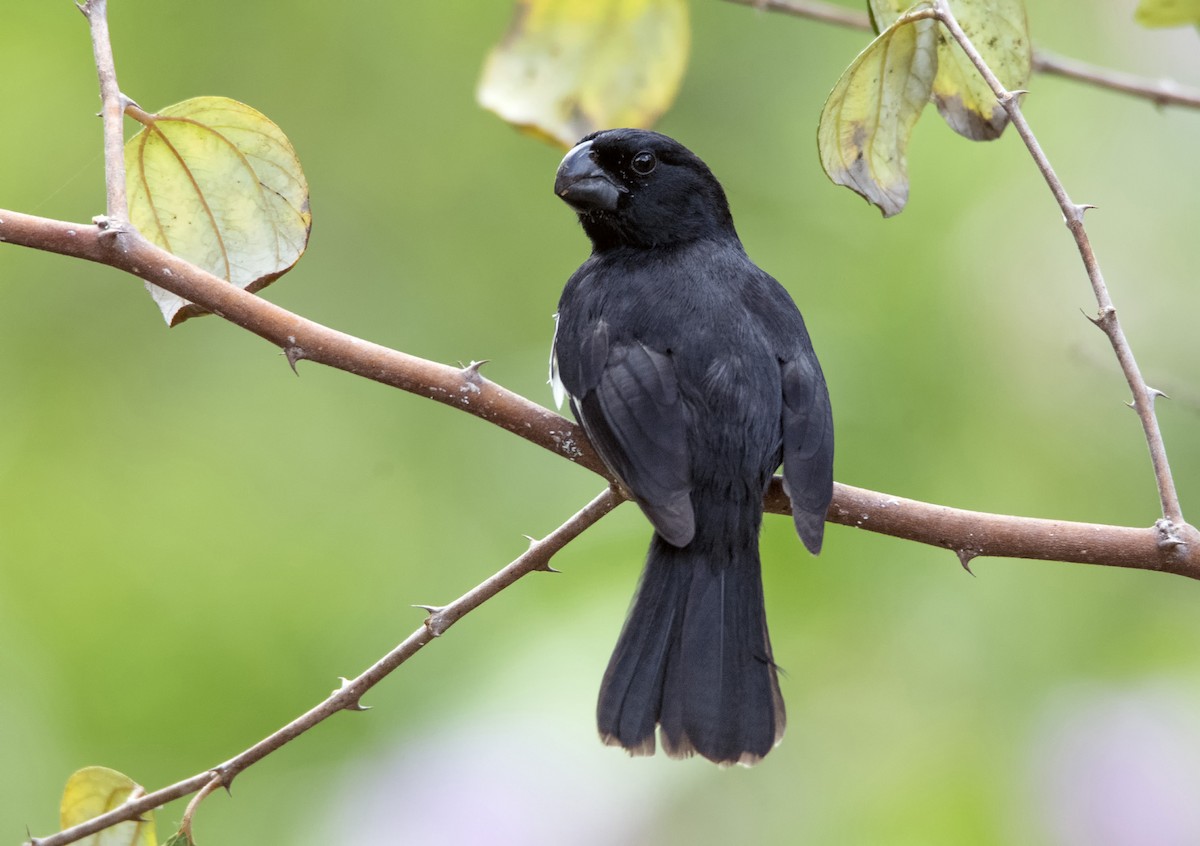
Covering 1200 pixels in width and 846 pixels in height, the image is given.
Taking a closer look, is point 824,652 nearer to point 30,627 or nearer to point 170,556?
point 170,556

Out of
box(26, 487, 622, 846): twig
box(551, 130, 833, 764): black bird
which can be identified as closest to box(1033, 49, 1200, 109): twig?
box(551, 130, 833, 764): black bird

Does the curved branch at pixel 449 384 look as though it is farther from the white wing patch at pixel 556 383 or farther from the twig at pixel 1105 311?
the white wing patch at pixel 556 383

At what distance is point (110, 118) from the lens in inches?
76.6

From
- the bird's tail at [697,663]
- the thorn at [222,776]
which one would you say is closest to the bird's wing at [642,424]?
the bird's tail at [697,663]

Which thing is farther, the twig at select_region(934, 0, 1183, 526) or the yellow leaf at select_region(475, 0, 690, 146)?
the yellow leaf at select_region(475, 0, 690, 146)

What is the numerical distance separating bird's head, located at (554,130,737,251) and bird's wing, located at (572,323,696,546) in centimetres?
45

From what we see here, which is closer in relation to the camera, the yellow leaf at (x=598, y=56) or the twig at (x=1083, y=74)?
the twig at (x=1083, y=74)

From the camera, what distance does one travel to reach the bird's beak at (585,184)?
2.95 meters

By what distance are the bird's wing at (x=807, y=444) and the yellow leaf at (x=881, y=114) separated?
1.47ft

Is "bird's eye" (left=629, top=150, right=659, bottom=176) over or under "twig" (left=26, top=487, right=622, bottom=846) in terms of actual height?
over

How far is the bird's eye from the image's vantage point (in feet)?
9.87

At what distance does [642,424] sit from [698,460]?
0.13 m

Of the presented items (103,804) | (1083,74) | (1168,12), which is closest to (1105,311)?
(1168,12)

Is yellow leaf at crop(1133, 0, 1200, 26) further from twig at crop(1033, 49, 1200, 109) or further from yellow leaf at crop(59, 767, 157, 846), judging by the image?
yellow leaf at crop(59, 767, 157, 846)
